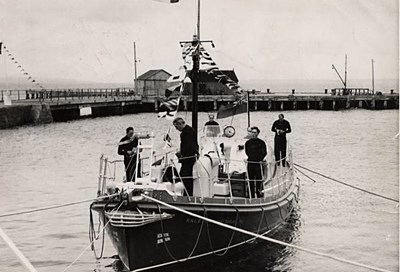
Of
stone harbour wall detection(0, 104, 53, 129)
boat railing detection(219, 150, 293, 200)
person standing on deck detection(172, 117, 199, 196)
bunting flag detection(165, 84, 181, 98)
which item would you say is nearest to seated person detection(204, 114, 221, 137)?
boat railing detection(219, 150, 293, 200)

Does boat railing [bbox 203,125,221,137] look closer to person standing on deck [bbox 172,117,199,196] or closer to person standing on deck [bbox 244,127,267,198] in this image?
person standing on deck [bbox 244,127,267,198]

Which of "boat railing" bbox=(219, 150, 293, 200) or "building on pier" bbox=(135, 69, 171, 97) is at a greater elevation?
"building on pier" bbox=(135, 69, 171, 97)

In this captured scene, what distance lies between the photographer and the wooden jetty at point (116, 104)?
50.3 metres

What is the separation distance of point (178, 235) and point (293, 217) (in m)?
7.51

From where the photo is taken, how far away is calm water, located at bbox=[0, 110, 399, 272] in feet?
44.8

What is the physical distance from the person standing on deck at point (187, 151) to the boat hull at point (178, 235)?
85 centimetres

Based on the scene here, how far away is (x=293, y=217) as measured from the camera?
1775 cm

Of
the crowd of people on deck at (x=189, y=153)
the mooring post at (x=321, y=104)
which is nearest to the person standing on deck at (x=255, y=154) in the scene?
the crowd of people on deck at (x=189, y=153)

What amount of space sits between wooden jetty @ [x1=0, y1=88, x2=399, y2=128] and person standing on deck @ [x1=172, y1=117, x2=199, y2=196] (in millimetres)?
36478

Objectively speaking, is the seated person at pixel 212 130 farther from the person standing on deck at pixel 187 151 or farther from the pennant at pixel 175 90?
the person standing on deck at pixel 187 151

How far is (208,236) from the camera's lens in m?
11.7

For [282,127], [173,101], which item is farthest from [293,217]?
[173,101]

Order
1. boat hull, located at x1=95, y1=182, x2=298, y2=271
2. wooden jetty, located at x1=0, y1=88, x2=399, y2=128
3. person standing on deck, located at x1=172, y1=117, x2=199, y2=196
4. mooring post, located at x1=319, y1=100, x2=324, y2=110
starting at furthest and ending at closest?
mooring post, located at x1=319, y1=100, x2=324, y2=110
wooden jetty, located at x1=0, y1=88, x2=399, y2=128
person standing on deck, located at x1=172, y1=117, x2=199, y2=196
boat hull, located at x1=95, y1=182, x2=298, y2=271

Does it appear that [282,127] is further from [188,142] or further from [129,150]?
[188,142]
